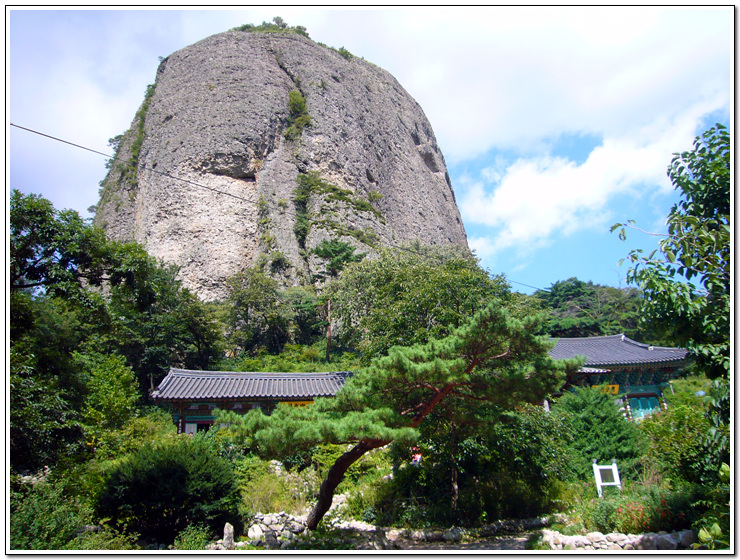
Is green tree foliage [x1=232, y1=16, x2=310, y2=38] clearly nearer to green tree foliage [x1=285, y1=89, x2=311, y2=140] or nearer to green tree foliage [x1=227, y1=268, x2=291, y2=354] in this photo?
green tree foliage [x1=285, y1=89, x2=311, y2=140]

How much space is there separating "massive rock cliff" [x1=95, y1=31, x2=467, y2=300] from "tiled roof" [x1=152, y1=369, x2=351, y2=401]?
38.3 ft

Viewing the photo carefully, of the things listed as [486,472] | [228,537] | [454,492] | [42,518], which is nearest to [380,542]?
[454,492]

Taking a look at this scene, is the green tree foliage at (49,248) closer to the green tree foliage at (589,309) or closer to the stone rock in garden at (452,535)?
the stone rock in garden at (452,535)

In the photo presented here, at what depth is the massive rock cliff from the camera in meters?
28.2

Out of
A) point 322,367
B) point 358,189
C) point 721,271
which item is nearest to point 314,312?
point 322,367

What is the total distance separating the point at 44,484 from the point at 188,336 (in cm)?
1344

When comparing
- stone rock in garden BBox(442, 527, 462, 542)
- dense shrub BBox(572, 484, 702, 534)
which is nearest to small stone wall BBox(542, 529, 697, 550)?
dense shrub BBox(572, 484, 702, 534)

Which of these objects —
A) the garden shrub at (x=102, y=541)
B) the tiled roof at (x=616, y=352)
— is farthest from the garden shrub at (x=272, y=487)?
the tiled roof at (x=616, y=352)

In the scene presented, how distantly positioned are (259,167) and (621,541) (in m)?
29.5

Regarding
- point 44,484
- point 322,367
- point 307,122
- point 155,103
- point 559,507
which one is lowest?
point 559,507

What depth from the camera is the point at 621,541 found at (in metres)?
6.38
